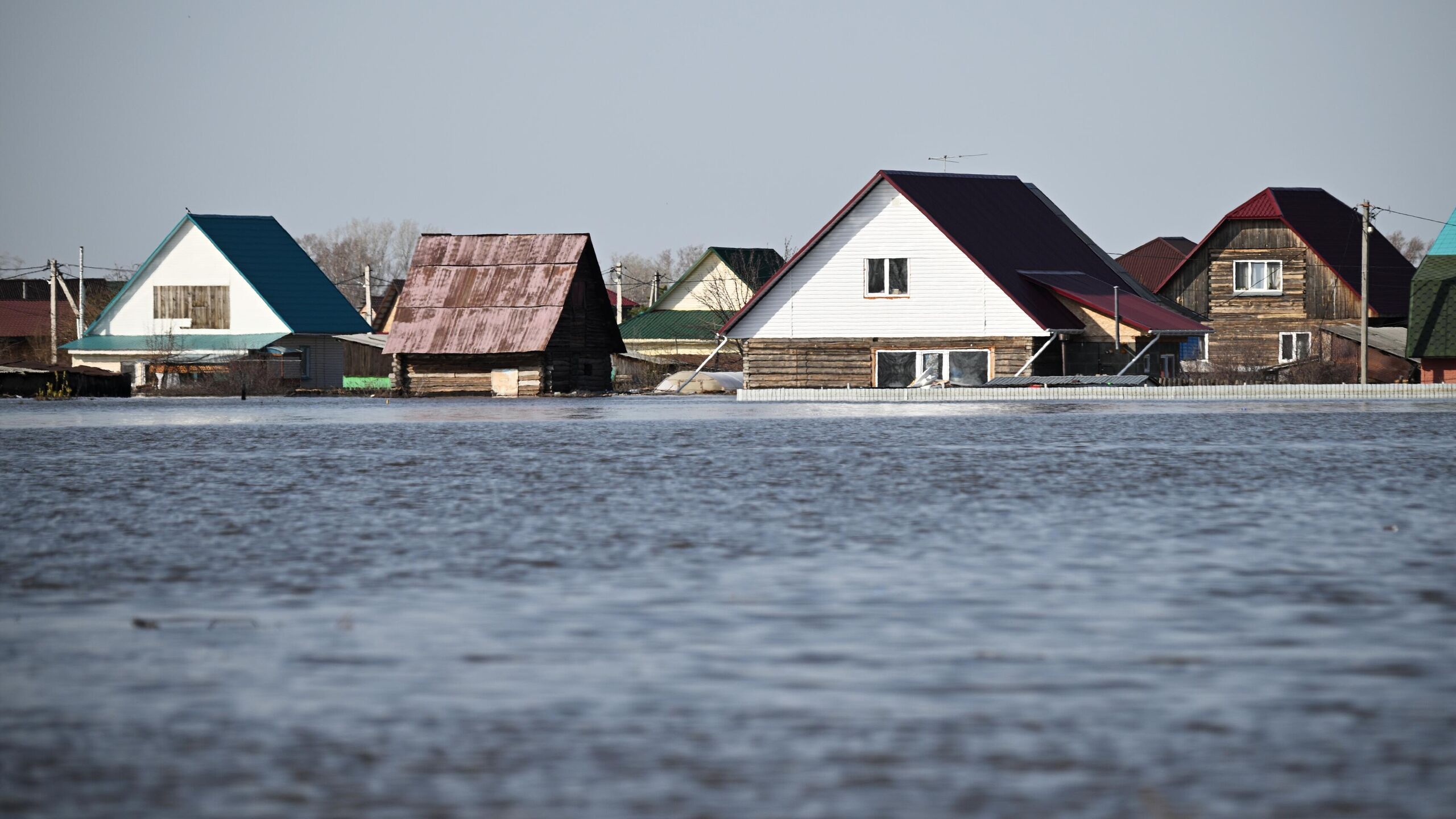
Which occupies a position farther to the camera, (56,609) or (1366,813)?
(56,609)

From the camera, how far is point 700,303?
97.2m

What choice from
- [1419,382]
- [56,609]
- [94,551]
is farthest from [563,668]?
[1419,382]

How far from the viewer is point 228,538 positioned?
1188cm

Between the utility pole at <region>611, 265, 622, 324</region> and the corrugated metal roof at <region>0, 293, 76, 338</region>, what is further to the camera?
the utility pole at <region>611, 265, 622, 324</region>

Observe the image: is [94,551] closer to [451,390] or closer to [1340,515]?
[1340,515]

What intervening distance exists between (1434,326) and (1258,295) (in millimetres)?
11706

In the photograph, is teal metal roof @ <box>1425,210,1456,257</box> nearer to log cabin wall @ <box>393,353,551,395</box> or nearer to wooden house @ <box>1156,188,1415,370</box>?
wooden house @ <box>1156,188,1415,370</box>

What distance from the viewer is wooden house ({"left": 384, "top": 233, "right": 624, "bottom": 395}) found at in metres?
62.8

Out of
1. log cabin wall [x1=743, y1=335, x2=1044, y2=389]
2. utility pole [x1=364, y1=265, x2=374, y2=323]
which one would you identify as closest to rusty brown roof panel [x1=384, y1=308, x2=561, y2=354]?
log cabin wall [x1=743, y1=335, x2=1044, y2=389]

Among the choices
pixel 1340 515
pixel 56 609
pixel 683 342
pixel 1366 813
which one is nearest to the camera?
pixel 1366 813

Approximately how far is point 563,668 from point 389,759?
1.55 meters

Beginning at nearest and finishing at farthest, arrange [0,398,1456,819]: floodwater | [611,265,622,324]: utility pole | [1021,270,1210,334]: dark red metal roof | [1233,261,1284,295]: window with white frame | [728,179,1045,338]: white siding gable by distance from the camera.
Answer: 1. [0,398,1456,819]: floodwater
2. [1021,270,1210,334]: dark red metal roof
3. [728,179,1045,338]: white siding gable
4. [1233,261,1284,295]: window with white frame
5. [611,265,622,324]: utility pole

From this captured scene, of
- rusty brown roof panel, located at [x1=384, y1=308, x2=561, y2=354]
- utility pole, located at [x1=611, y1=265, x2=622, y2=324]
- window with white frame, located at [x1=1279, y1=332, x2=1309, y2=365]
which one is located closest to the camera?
→ window with white frame, located at [x1=1279, y1=332, x2=1309, y2=365]

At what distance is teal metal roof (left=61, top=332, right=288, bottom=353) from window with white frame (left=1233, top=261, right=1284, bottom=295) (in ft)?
113
